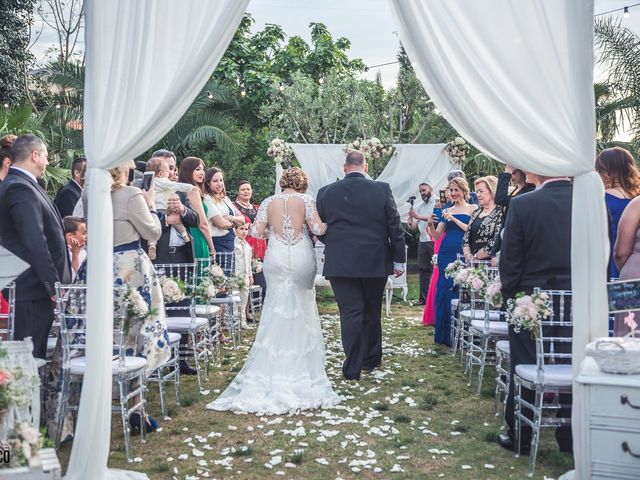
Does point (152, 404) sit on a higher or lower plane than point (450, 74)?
lower

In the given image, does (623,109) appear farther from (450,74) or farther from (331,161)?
(450,74)

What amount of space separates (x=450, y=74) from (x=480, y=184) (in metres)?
3.18

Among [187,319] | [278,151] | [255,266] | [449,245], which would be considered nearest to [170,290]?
[187,319]

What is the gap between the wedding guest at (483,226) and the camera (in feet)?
23.8

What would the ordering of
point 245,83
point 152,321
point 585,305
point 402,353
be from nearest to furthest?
point 585,305 < point 152,321 < point 402,353 < point 245,83

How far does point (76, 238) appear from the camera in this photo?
596 cm

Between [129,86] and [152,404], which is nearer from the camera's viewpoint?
[129,86]

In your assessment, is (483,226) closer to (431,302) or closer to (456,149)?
(431,302)

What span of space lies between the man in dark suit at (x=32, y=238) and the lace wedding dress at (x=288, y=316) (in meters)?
1.84

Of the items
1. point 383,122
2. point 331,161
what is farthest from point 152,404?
point 383,122

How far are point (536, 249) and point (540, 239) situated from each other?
0.26ft

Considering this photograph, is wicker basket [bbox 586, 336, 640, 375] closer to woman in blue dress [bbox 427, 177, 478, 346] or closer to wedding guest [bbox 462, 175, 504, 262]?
wedding guest [bbox 462, 175, 504, 262]

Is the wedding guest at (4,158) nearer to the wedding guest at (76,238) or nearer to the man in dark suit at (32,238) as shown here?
the wedding guest at (76,238)

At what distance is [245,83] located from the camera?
55.5 ft
